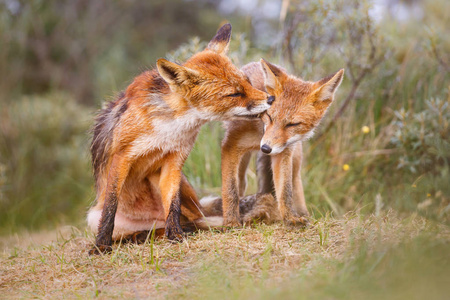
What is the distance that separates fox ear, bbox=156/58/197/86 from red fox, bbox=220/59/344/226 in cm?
Result: 80

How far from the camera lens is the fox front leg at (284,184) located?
423cm

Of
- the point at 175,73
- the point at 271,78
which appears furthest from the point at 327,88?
the point at 175,73

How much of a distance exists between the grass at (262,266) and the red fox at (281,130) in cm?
32

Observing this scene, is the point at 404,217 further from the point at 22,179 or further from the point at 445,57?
the point at 22,179

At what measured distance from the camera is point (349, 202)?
6.02 metres

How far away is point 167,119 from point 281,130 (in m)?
1.07

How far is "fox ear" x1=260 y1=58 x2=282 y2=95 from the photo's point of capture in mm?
4234

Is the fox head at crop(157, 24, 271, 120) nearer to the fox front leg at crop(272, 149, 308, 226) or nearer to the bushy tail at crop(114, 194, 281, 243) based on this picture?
the fox front leg at crop(272, 149, 308, 226)

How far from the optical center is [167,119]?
13.1 feet

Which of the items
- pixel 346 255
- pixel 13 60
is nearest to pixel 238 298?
pixel 346 255

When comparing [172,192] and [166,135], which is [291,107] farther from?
[172,192]

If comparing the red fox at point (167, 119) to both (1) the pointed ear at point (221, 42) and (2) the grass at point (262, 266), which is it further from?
(2) the grass at point (262, 266)

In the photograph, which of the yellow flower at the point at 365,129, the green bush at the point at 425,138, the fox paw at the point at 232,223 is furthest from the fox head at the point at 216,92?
the yellow flower at the point at 365,129

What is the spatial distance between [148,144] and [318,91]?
5.58ft
